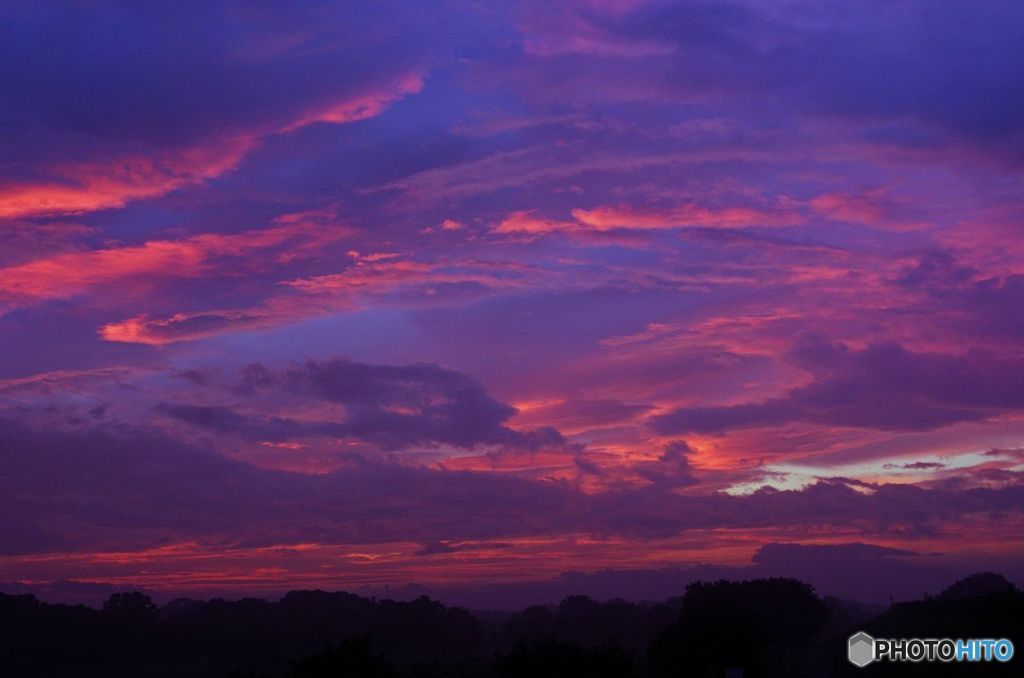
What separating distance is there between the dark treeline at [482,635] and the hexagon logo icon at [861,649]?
1022 mm

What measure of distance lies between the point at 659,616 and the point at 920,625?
263ft

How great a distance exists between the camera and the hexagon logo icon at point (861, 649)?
5903cm

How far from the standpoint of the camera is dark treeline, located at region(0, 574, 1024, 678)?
60625 mm

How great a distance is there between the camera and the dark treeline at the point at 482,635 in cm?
6062

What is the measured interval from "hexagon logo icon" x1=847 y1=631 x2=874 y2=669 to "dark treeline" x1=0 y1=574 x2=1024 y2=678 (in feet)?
3.35

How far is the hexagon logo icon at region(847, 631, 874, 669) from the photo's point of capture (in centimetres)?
5903

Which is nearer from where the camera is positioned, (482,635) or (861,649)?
(861,649)

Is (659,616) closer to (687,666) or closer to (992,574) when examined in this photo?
(992,574)

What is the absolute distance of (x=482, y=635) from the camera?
493ft

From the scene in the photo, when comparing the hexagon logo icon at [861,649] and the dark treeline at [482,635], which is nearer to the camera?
the hexagon logo icon at [861,649]

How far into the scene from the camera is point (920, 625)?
7438cm

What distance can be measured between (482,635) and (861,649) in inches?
3678

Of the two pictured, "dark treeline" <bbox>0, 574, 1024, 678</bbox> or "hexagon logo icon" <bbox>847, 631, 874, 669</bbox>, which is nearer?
"hexagon logo icon" <bbox>847, 631, 874, 669</bbox>

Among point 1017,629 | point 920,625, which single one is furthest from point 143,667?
point 1017,629
